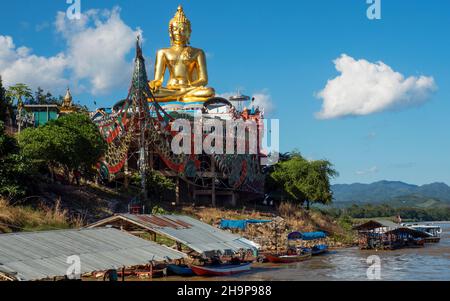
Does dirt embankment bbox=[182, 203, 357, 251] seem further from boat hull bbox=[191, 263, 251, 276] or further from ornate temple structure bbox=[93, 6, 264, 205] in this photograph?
boat hull bbox=[191, 263, 251, 276]

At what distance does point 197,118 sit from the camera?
50.2m

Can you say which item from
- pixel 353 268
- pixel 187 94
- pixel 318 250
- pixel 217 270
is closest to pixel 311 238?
pixel 318 250

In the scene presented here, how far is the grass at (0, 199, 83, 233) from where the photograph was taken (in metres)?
29.5

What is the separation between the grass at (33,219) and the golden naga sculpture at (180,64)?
2608 centimetres

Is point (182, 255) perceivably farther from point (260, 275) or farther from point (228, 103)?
point (228, 103)

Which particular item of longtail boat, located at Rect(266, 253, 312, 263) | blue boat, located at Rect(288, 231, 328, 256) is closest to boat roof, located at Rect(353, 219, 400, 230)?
blue boat, located at Rect(288, 231, 328, 256)

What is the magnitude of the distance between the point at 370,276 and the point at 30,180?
17.3 m

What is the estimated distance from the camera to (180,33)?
6106 cm

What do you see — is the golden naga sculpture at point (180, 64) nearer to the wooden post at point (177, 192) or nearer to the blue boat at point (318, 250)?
the wooden post at point (177, 192)

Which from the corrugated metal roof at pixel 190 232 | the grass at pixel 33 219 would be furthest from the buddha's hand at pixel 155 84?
the corrugated metal roof at pixel 190 232

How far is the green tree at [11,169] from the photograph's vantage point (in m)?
33.0

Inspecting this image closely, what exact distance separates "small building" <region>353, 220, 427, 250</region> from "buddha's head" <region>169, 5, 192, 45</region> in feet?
74.3
